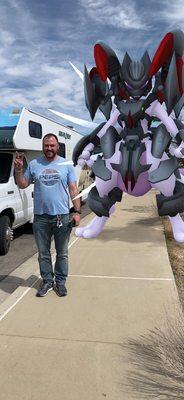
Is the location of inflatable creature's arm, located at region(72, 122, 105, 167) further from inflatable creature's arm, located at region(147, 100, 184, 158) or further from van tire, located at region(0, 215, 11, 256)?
van tire, located at region(0, 215, 11, 256)

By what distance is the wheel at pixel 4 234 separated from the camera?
27.7 feet

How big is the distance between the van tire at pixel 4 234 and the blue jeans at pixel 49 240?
2787mm

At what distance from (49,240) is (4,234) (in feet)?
10.1

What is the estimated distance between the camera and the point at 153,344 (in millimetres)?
4180

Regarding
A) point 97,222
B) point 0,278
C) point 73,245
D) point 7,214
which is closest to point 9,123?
point 7,214

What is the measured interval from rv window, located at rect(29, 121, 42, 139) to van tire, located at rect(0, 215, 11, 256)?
6.77 feet

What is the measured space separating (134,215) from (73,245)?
3.53m

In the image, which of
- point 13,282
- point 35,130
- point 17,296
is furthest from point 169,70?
point 35,130

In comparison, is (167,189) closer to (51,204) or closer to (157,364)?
(157,364)

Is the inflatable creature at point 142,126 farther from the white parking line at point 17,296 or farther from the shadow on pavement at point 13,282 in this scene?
the shadow on pavement at point 13,282

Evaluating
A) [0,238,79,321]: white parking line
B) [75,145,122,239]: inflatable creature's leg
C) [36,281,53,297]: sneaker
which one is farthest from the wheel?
[75,145,122,239]: inflatable creature's leg

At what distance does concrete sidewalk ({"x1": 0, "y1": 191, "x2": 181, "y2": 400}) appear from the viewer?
11.9 feet

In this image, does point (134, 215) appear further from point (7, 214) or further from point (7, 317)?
point (7, 317)

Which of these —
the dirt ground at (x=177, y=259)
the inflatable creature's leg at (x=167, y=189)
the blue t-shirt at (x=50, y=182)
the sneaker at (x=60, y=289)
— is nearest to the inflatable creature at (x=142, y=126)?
the inflatable creature's leg at (x=167, y=189)
